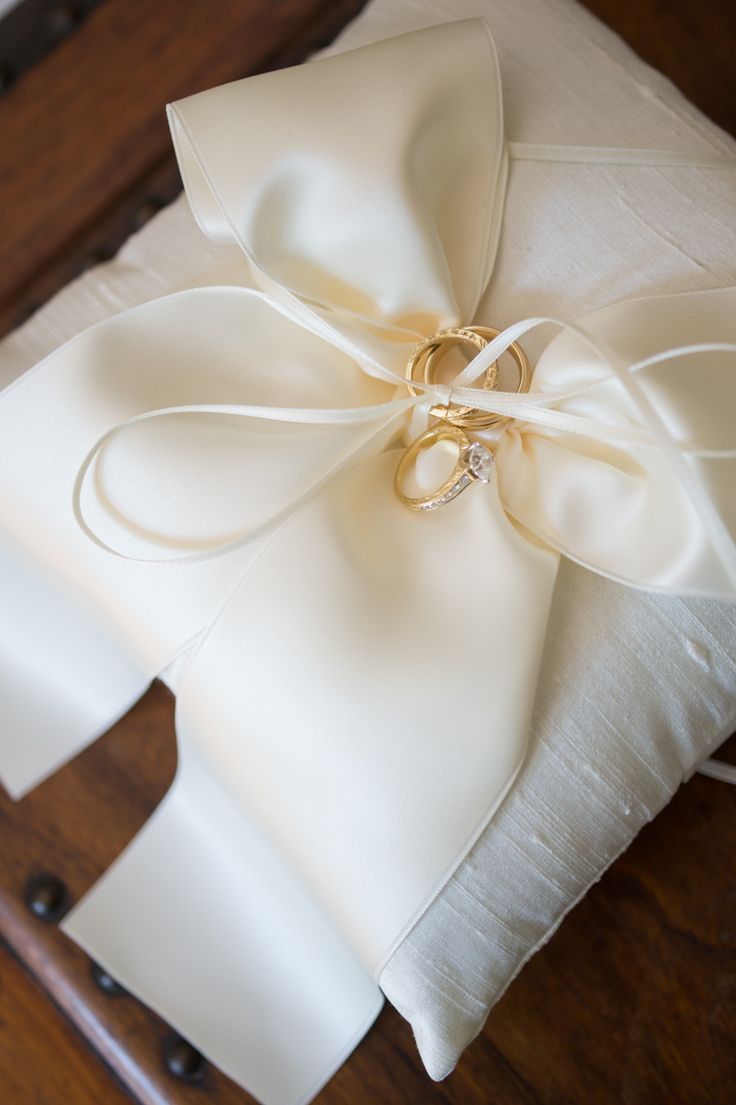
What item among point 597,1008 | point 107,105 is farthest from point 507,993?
point 107,105

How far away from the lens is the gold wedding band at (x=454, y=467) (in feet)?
1.50

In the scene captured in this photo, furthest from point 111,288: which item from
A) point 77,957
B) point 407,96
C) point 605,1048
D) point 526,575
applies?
point 605,1048

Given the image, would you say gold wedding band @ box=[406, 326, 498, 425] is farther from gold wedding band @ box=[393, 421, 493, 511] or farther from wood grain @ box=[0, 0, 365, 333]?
wood grain @ box=[0, 0, 365, 333]

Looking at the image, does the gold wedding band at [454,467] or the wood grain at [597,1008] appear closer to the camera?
the gold wedding band at [454,467]

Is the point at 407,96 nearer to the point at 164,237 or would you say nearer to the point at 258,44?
the point at 164,237

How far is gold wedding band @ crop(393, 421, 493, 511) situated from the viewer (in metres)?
0.46

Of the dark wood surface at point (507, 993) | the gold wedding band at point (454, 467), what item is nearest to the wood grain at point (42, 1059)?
the dark wood surface at point (507, 993)

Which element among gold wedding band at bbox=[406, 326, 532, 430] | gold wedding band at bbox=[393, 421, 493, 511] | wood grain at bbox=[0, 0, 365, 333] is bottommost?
gold wedding band at bbox=[393, 421, 493, 511]

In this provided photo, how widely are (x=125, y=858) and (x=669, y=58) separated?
0.73 m

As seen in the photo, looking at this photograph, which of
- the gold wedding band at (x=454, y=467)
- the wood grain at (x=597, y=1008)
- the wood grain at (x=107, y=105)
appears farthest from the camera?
the wood grain at (x=107, y=105)

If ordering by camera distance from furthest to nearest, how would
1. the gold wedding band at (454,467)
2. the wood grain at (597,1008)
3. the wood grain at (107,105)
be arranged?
the wood grain at (107,105) < the wood grain at (597,1008) < the gold wedding band at (454,467)

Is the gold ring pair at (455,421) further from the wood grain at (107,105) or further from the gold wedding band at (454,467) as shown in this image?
the wood grain at (107,105)

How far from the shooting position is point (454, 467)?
1.59ft

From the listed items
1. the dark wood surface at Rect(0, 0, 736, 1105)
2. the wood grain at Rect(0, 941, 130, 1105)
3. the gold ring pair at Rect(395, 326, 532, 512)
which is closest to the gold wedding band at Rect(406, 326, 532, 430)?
the gold ring pair at Rect(395, 326, 532, 512)
